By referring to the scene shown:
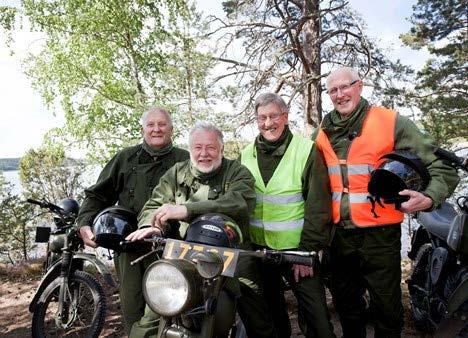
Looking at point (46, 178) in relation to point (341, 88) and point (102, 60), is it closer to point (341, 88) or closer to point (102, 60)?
point (102, 60)

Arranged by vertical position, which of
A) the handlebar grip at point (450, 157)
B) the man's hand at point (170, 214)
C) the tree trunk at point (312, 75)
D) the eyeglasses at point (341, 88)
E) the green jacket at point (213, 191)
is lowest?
the man's hand at point (170, 214)

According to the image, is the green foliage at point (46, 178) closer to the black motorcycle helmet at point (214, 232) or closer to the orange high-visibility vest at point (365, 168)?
the orange high-visibility vest at point (365, 168)

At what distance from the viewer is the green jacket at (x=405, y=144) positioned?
2.65 metres

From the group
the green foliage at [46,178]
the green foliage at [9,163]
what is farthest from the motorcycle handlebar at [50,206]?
the green foliage at [9,163]

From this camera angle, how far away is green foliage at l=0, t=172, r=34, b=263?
24.6 metres

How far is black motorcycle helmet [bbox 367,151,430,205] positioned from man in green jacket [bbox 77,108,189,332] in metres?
1.47

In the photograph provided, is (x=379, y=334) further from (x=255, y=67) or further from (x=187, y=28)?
(x=187, y=28)

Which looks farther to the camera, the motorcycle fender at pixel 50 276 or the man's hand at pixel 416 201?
the motorcycle fender at pixel 50 276

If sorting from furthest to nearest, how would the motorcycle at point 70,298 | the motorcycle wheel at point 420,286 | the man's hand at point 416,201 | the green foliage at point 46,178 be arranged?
the green foliage at point 46,178 < the motorcycle at point 70,298 < the motorcycle wheel at point 420,286 < the man's hand at point 416,201

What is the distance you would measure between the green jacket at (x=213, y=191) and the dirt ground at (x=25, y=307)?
213 cm

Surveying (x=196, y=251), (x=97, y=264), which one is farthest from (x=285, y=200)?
(x=97, y=264)

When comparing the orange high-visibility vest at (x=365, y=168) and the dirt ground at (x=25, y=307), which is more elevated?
the orange high-visibility vest at (x=365, y=168)

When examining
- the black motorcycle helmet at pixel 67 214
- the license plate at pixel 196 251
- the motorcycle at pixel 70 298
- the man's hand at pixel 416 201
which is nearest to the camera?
the license plate at pixel 196 251

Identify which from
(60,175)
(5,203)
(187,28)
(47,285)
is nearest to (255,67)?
(187,28)
